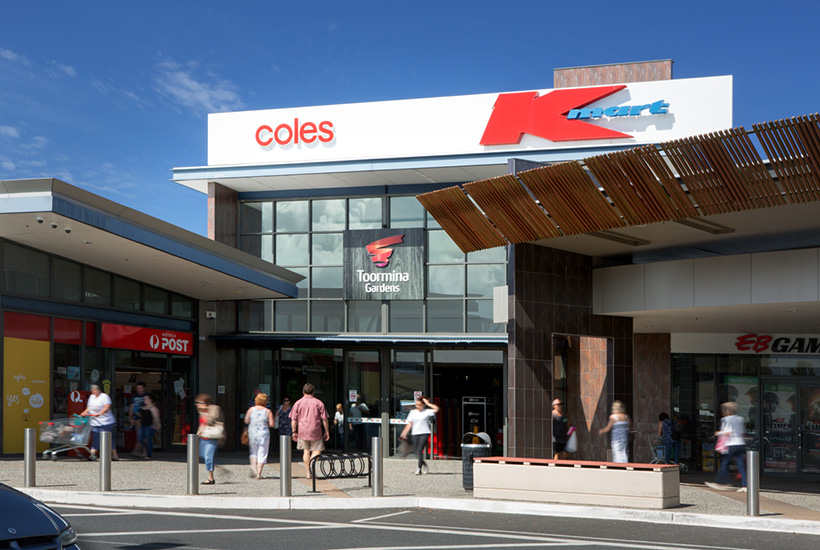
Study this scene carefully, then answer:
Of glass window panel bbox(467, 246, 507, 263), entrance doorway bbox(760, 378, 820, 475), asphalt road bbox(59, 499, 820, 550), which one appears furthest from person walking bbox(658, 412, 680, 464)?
asphalt road bbox(59, 499, 820, 550)

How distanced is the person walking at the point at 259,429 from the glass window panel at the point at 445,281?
9.65 metres

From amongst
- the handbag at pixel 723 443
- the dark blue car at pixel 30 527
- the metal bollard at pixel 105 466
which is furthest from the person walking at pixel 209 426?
the handbag at pixel 723 443

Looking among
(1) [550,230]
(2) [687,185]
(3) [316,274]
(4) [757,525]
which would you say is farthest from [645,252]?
(3) [316,274]

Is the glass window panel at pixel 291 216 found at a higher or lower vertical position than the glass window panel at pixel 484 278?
higher

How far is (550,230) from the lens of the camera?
15.4 metres

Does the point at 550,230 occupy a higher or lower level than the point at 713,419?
higher

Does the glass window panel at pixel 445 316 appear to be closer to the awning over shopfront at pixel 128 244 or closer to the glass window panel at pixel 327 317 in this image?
the glass window panel at pixel 327 317

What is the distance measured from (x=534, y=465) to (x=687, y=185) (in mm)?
4812

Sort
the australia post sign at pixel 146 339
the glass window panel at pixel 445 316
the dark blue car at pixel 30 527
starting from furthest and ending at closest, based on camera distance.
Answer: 1. the glass window panel at pixel 445 316
2. the australia post sign at pixel 146 339
3. the dark blue car at pixel 30 527

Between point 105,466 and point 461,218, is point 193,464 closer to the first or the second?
point 105,466

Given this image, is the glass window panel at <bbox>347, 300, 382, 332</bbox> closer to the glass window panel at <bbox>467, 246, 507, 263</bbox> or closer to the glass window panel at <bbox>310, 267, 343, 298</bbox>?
the glass window panel at <bbox>310, 267, 343, 298</bbox>

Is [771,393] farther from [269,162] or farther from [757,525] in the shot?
[269,162]

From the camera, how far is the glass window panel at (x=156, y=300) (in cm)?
2272

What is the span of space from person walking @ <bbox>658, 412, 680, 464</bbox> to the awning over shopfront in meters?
9.90
